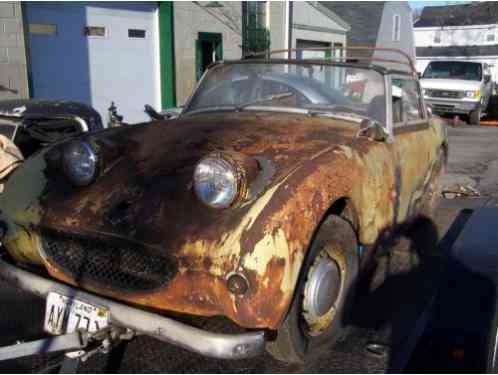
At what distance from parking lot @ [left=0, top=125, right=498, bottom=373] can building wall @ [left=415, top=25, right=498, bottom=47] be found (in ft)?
145

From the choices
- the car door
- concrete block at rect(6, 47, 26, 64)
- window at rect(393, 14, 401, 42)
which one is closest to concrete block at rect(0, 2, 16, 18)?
concrete block at rect(6, 47, 26, 64)

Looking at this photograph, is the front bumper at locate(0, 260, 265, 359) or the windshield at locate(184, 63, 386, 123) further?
the windshield at locate(184, 63, 386, 123)

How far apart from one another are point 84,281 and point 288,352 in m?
1.05

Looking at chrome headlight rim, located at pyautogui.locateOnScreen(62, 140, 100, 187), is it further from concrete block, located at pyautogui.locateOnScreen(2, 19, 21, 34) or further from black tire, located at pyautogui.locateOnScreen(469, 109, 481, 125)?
black tire, located at pyautogui.locateOnScreen(469, 109, 481, 125)

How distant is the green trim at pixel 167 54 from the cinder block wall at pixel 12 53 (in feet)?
10.7

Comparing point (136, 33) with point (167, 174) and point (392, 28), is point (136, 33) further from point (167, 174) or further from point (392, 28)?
point (392, 28)

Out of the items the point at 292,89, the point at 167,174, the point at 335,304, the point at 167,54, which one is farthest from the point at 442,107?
the point at 167,174

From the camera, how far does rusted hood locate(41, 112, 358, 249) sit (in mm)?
2314

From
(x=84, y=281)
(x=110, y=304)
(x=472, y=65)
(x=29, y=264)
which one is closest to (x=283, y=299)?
(x=110, y=304)

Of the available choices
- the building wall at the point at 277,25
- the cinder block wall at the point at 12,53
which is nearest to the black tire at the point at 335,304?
the cinder block wall at the point at 12,53

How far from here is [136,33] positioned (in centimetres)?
1048

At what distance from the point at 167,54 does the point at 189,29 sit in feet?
2.81

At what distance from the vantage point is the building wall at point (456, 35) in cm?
4328

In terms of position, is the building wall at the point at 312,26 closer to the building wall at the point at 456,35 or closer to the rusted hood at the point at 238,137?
the rusted hood at the point at 238,137
